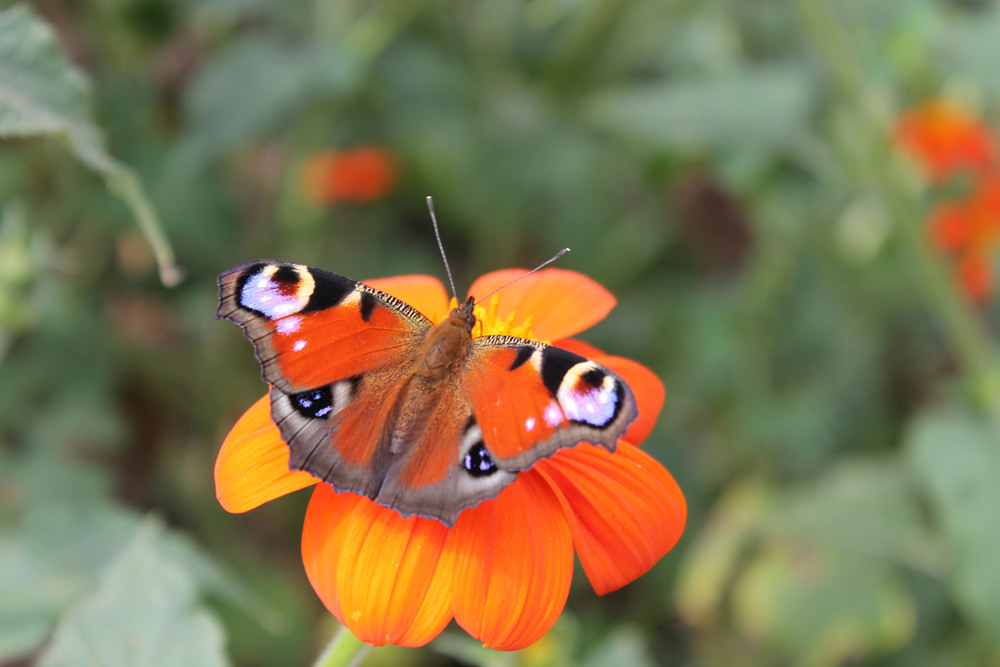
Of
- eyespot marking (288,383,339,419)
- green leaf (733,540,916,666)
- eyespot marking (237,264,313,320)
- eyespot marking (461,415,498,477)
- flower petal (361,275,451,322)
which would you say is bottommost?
green leaf (733,540,916,666)

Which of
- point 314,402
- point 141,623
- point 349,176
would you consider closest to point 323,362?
point 314,402

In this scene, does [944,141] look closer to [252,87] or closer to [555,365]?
[252,87]

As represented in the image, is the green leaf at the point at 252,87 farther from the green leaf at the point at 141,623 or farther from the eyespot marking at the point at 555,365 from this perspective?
the eyespot marking at the point at 555,365

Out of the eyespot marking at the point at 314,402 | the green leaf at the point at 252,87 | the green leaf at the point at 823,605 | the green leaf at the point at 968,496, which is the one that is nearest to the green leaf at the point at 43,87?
the eyespot marking at the point at 314,402

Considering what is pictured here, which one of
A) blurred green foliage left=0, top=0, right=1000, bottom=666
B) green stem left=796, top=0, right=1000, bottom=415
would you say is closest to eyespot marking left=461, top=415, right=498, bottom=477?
blurred green foliage left=0, top=0, right=1000, bottom=666

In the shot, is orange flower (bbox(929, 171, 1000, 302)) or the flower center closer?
the flower center

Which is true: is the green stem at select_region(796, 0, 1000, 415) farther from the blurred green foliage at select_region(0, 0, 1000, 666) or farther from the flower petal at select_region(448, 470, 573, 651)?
the flower petal at select_region(448, 470, 573, 651)
